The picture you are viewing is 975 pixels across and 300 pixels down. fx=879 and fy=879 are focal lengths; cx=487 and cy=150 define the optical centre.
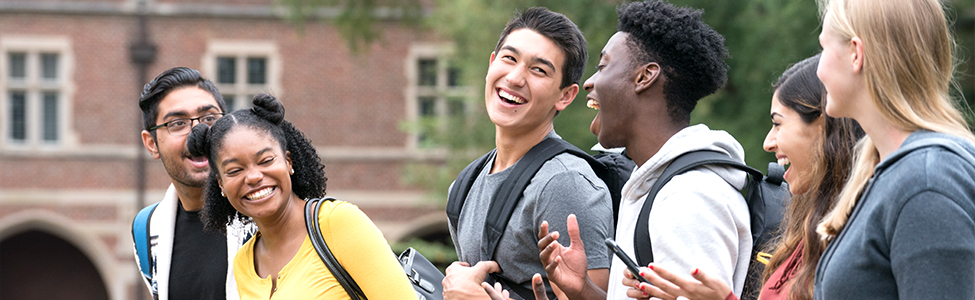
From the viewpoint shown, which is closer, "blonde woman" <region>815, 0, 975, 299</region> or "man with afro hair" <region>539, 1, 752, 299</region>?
"blonde woman" <region>815, 0, 975, 299</region>

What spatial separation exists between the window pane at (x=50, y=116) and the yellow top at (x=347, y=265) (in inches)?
569

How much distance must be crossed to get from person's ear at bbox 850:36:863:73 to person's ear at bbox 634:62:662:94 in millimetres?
890

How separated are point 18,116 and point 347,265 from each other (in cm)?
1487

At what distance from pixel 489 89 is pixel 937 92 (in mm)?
1388

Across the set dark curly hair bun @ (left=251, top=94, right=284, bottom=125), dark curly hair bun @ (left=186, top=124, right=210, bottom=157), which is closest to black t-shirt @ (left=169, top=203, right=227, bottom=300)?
dark curly hair bun @ (left=186, top=124, right=210, bottom=157)

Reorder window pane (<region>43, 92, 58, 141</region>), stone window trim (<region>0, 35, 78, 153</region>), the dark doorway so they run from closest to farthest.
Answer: stone window trim (<region>0, 35, 78, 153</region>), window pane (<region>43, 92, 58, 141</region>), the dark doorway

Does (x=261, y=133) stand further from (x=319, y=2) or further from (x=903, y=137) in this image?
(x=319, y=2)

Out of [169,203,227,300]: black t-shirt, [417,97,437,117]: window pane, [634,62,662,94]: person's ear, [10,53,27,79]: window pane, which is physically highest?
[634,62,662,94]: person's ear

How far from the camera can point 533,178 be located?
2.43 meters

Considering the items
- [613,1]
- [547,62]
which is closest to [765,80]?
[613,1]

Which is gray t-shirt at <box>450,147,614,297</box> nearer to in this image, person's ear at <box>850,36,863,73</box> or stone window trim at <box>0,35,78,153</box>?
person's ear at <box>850,36,863,73</box>

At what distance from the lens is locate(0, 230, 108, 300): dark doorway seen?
1608 cm

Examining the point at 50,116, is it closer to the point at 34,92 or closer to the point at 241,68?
the point at 34,92

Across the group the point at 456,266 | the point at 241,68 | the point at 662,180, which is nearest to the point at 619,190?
the point at 662,180
